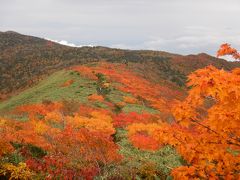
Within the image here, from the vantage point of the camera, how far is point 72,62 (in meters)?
79.1

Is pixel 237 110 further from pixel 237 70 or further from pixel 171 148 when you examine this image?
pixel 171 148

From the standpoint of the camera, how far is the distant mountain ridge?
7300 cm

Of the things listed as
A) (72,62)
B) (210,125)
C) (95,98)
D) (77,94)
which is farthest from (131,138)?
(72,62)

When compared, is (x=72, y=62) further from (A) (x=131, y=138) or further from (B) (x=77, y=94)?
(A) (x=131, y=138)

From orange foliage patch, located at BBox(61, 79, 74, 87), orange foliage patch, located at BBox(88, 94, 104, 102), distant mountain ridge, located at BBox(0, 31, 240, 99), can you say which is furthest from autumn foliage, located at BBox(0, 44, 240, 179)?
distant mountain ridge, located at BBox(0, 31, 240, 99)

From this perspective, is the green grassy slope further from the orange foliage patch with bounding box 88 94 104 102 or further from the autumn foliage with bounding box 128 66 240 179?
the autumn foliage with bounding box 128 66 240 179

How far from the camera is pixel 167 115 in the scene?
110 feet

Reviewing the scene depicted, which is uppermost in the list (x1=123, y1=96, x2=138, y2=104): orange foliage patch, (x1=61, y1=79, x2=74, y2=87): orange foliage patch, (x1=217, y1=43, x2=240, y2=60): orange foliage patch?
(x1=217, y1=43, x2=240, y2=60): orange foliage patch

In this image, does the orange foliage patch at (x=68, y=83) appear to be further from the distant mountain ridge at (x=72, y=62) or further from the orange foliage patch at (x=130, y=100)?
the distant mountain ridge at (x=72, y=62)

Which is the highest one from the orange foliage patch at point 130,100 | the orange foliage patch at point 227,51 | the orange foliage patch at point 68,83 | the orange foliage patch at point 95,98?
the orange foliage patch at point 227,51

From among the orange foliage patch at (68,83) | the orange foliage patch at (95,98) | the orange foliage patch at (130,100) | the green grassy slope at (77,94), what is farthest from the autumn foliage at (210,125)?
the orange foliage patch at (68,83)

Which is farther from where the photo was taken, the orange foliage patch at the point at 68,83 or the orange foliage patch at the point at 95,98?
the orange foliage patch at the point at 68,83

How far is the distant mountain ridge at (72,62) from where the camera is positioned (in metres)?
73.0

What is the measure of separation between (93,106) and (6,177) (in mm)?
20100
